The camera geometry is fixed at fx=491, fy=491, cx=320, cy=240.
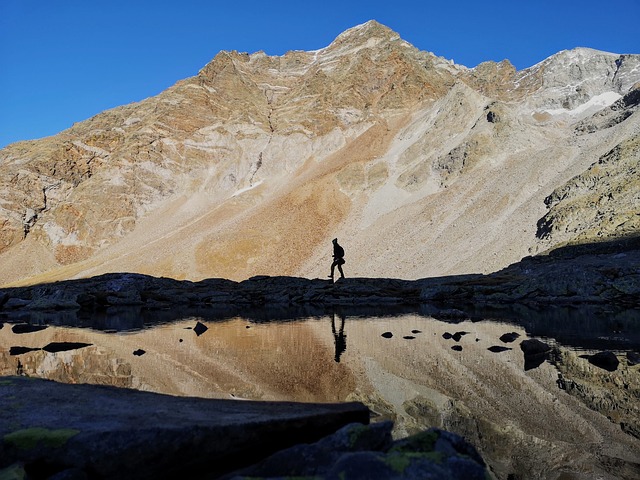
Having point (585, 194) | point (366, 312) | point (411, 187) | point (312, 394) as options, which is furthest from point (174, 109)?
point (312, 394)

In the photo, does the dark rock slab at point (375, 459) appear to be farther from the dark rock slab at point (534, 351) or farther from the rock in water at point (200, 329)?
the rock in water at point (200, 329)

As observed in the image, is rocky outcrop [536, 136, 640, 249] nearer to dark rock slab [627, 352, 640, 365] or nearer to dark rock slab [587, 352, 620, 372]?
dark rock slab [627, 352, 640, 365]

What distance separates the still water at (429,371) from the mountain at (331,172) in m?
29.5

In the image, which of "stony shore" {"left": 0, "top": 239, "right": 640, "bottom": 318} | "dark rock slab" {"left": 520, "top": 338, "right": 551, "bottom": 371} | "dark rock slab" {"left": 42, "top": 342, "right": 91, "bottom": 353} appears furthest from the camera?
"stony shore" {"left": 0, "top": 239, "right": 640, "bottom": 318}

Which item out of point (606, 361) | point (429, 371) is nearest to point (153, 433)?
point (429, 371)

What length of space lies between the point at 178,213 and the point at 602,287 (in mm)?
95554

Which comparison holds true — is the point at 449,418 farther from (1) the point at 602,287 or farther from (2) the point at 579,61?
(2) the point at 579,61

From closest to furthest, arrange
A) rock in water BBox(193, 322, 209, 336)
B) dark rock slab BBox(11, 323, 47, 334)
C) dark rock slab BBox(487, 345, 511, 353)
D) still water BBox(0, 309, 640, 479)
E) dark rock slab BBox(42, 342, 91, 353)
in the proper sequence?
still water BBox(0, 309, 640, 479), dark rock slab BBox(487, 345, 511, 353), dark rock slab BBox(42, 342, 91, 353), rock in water BBox(193, 322, 209, 336), dark rock slab BBox(11, 323, 47, 334)

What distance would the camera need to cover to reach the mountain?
186 feet

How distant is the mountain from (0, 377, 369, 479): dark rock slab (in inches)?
1656

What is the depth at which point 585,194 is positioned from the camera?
166ft

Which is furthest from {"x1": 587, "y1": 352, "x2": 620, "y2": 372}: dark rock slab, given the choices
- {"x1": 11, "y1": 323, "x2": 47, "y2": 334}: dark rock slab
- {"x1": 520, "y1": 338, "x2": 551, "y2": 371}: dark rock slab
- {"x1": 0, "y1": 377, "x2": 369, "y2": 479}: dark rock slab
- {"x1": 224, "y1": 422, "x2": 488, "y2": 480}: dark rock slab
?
{"x1": 11, "y1": 323, "x2": 47, "y2": 334}: dark rock slab

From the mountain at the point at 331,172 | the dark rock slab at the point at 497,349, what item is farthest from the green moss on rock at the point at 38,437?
the mountain at the point at 331,172

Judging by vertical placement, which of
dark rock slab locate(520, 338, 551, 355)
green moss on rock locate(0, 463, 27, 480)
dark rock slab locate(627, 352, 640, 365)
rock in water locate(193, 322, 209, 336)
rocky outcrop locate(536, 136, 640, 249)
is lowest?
dark rock slab locate(627, 352, 640, 365)
